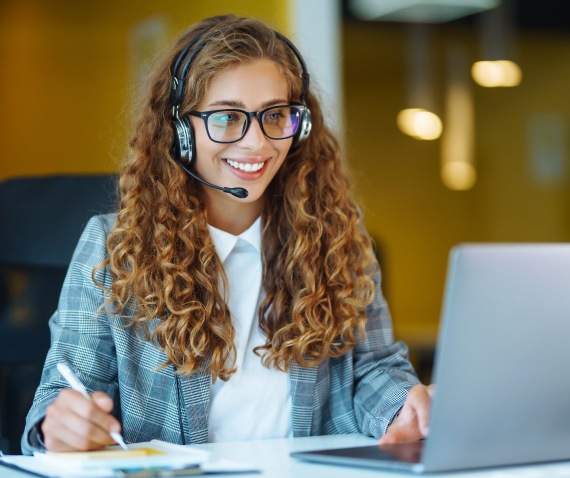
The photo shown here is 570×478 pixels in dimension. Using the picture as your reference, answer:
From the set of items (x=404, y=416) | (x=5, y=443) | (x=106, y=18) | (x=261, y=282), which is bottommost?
(x=5, y=443)

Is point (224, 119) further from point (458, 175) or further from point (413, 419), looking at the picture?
point (458, 175)

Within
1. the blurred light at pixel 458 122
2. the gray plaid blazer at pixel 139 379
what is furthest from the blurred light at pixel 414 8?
the gray plaid blazer at pixel 139 379

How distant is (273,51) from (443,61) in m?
4.13

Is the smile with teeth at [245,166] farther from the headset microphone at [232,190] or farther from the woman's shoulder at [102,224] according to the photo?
the woman's shoulder at [102,224]

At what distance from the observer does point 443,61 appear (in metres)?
5.62

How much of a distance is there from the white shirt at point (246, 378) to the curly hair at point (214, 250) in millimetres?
20

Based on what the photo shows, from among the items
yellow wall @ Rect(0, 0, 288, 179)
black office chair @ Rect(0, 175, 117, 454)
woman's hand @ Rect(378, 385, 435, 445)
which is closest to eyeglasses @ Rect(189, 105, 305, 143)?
black office chair @ Rect(0, 175, 117, 454)

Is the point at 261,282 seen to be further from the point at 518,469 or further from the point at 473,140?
the point at 473,140

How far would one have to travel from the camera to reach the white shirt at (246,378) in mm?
1594

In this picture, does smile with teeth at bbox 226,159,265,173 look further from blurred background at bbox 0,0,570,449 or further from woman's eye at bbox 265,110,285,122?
blurred background at bbox 0,0,570,449

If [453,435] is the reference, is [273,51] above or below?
above

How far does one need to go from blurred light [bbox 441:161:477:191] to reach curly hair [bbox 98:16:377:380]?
3959 millimetres

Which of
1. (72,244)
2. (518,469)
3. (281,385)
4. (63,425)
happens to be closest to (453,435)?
(518,469)

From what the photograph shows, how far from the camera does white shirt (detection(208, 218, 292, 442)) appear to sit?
5.23 ft
